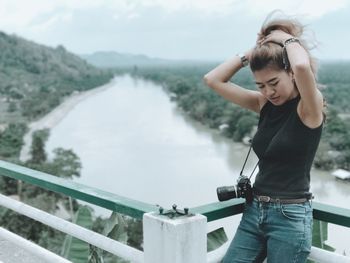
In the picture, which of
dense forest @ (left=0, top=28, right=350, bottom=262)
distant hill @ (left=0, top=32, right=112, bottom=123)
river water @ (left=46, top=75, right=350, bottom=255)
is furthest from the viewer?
distant hill @ (left=0, top=32, right=112, bottom=123)

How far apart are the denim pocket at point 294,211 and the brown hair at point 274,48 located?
0.88 feet

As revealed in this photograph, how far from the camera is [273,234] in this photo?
1.01 m

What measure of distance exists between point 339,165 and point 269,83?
24009 millimetres

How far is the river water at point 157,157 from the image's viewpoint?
1903 cm

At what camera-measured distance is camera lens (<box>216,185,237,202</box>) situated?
1091mm

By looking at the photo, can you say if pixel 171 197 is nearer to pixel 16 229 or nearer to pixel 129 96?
pixel 16 229

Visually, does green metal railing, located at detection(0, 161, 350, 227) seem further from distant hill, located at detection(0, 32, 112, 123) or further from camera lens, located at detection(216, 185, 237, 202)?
Answer: distant hill, located at detection(0, 32, 112, 123)

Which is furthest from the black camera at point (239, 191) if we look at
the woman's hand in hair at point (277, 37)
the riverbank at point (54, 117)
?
the riverbank at point (54, 117)

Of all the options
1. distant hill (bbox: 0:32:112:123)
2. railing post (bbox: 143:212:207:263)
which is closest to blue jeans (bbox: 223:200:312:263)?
railing post (bbox: 143:212:207:263)

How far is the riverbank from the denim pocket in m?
26.2

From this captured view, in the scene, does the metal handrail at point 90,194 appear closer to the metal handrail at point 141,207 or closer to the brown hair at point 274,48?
the metal handrail at point 141,207

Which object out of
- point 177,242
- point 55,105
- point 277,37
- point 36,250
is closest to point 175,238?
point 177,242

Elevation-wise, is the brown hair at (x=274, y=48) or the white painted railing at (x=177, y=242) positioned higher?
the brown hair at (x=274, y=48)

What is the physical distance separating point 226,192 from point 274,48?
1.02 feet
